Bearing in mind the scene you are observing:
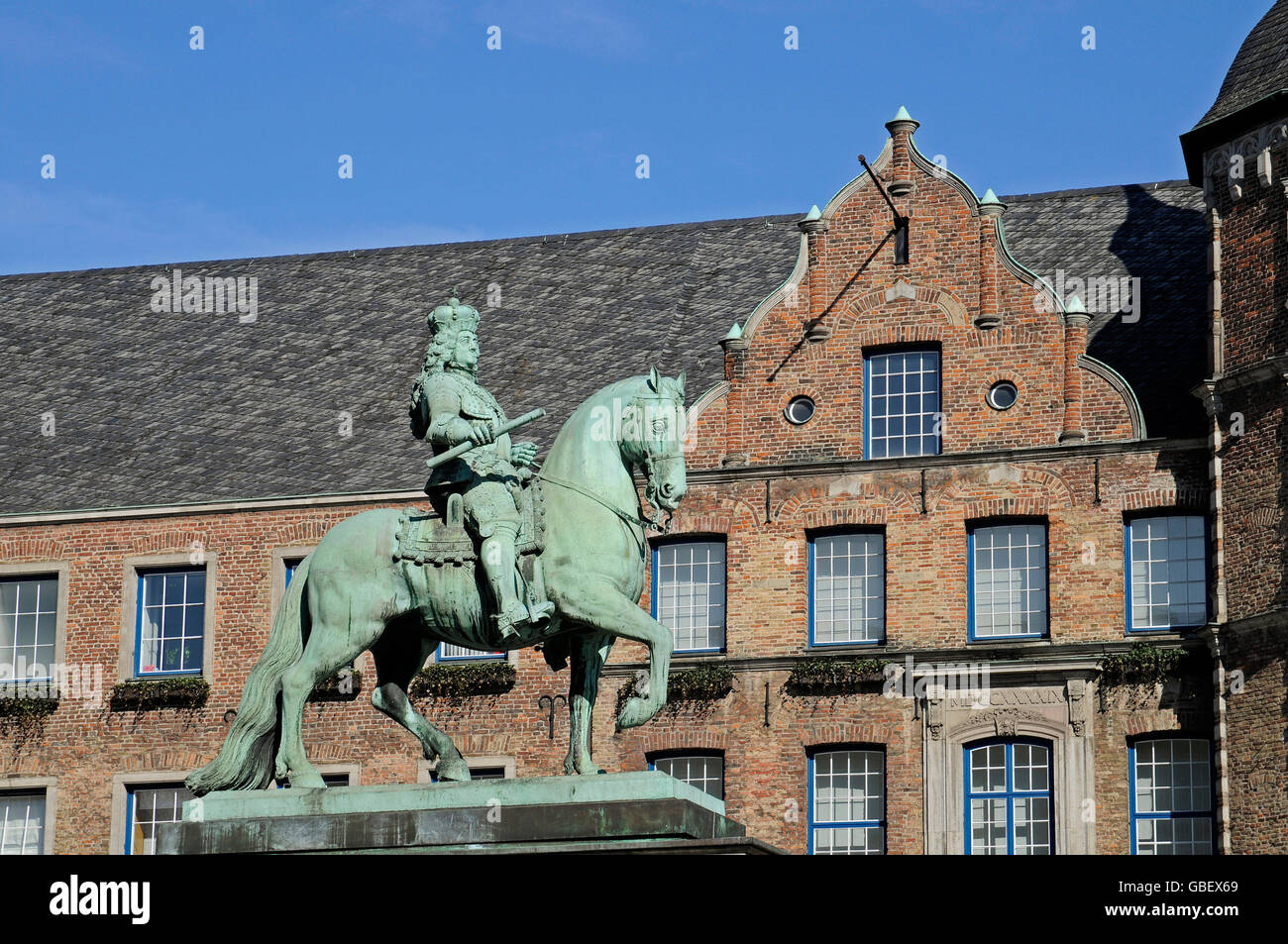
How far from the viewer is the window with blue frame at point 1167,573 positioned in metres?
33.7

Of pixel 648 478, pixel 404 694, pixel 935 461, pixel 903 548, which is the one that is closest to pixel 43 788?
pixel 903 548

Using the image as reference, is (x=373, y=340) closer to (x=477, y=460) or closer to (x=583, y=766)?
(x=477, y=460)

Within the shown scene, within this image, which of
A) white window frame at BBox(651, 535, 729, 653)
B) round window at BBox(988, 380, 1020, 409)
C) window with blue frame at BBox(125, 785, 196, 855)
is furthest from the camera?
window with blue frame at BBox(125, 785, 196, 855)

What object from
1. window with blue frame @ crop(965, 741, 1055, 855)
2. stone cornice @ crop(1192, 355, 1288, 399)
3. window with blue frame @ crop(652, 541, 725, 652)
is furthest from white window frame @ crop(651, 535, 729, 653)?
stone cornice @ crop(1192, 355, 1288, 399)

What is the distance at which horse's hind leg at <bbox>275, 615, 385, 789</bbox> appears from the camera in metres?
20.2

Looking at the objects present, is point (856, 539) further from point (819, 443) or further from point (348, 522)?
point (348, 522)

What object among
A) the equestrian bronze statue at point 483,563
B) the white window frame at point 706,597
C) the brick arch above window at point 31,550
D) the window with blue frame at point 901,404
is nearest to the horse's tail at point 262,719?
the equestrian bronze statue at point 483,563

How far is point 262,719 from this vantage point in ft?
67.1

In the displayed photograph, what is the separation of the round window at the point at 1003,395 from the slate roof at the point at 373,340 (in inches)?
71.8

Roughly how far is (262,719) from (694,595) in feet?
51.7

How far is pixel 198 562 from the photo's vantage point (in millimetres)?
37469

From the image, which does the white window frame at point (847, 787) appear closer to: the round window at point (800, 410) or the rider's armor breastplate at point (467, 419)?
the round window at point (800, 410)

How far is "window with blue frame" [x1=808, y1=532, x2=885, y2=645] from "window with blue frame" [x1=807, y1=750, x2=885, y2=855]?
1651mm

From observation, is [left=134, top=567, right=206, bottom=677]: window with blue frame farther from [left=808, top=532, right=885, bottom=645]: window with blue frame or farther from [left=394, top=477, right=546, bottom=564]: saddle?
[left=394, top=477, right=546, bottom=564]: saddle
